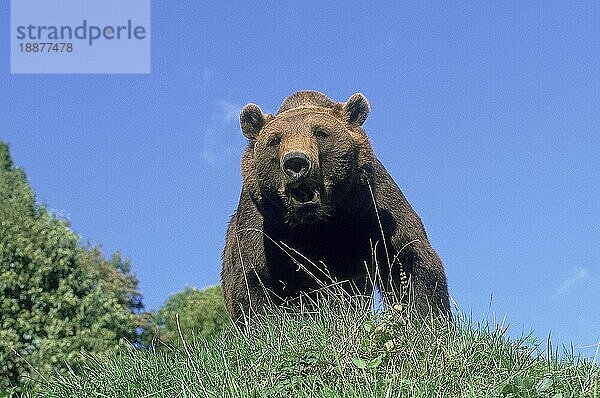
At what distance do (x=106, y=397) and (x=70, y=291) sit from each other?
37.2 ft

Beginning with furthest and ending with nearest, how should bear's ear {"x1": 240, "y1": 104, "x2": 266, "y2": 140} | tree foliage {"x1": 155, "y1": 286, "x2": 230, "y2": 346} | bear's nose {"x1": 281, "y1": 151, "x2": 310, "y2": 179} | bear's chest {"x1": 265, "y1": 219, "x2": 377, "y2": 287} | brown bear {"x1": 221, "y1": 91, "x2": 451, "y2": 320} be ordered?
tree foliage {"x1": 155, "y1": 286, "x2": 230, "y2": 346}
bear's ear {"x1": 240, "y1": 104, "x2": 266, "y2": 140}
bear's chest {"x1": 265, "y1": 219, "x2": 377, "y2": 287}
brown bear {"x1": 221, "y1": 91, "x2": 451, "y2": 320}
bear's nose {"x1": 281, "y1": 151, "x2": 310, "y2": 179}

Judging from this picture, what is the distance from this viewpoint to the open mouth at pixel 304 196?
22.8ft

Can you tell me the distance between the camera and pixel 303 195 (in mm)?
6977

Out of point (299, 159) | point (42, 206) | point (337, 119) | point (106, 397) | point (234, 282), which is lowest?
point (106, 397)

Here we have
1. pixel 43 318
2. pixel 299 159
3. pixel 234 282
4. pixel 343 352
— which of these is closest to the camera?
pixel 343 352

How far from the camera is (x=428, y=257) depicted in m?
7.54

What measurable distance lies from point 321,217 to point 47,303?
10962 millimetres

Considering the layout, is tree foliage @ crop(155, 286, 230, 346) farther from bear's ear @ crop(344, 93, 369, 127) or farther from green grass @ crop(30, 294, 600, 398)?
green grass @ crop(30, 294, 600, 398)

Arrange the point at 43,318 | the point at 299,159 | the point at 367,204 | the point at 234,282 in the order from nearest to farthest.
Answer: the point at 299,159 < the point at 367,204 < the point at 234,282 < the point at 43,318

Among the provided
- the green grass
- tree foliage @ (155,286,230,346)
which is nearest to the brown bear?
the green grass

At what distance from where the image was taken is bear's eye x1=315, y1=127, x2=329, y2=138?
713 centimetres

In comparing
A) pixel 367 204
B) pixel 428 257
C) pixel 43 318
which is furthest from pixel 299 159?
pixel 43 318

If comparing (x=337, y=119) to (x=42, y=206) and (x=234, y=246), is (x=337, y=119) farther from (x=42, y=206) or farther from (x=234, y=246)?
(x=42, y=206)

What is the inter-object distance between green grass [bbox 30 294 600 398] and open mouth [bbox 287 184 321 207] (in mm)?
858
